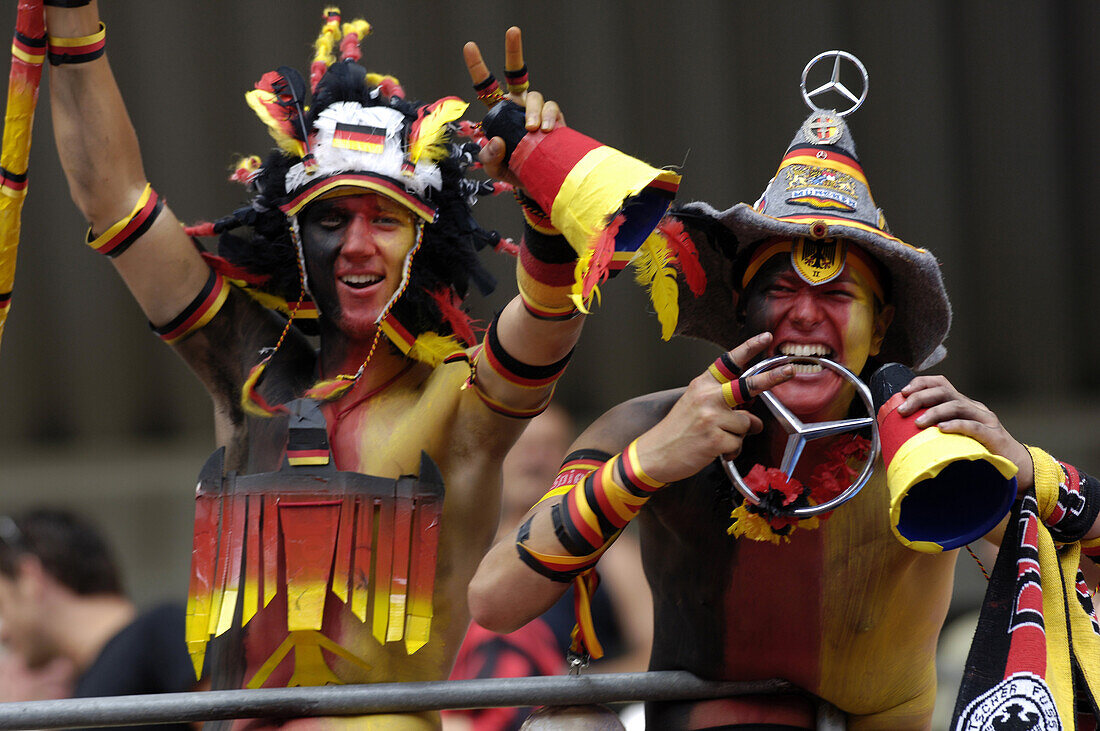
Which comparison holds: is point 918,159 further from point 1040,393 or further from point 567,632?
point 567,632

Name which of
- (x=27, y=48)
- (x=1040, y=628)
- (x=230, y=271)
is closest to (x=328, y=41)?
(x=230, y=271)

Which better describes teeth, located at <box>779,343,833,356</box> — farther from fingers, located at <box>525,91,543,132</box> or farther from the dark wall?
the dark wall

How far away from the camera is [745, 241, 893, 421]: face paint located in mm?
2525

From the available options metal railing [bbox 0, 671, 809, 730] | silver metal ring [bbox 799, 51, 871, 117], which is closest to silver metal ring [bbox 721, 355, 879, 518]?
metal railing [bbox 0, 671, 809, 730]

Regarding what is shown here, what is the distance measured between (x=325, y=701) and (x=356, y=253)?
2.87 feet

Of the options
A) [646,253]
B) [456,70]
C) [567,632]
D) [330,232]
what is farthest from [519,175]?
[456,70]

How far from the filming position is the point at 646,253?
8.59 ft

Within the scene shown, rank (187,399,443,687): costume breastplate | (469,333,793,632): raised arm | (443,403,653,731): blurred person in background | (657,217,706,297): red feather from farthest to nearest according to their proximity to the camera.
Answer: (443,403,653,731): blurred person in background → (187,399,443,687): costume breastplate → (657,217,706,297): red feather → (469,333,793,632): raised arm

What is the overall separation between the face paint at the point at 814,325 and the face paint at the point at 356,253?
726mm

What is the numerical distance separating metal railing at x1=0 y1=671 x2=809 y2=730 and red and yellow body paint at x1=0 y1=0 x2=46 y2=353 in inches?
30.5

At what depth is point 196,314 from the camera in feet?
9.57

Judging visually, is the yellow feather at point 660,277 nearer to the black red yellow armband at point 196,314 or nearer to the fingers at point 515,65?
the fingers at point 515,65

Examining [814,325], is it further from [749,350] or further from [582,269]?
[582,269]

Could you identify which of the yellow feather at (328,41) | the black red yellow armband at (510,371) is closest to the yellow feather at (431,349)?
the black red yellow armband at (510,371)
